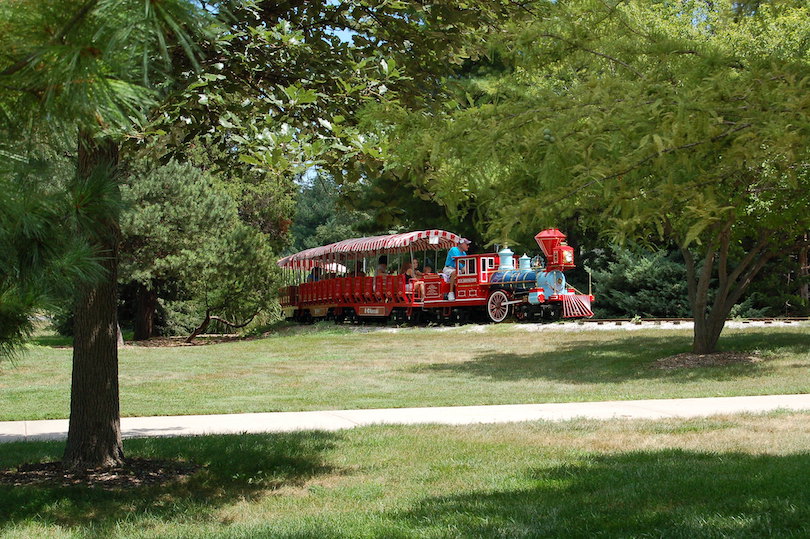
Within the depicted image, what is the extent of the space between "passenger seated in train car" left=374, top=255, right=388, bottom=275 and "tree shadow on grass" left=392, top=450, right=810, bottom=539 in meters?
23.8

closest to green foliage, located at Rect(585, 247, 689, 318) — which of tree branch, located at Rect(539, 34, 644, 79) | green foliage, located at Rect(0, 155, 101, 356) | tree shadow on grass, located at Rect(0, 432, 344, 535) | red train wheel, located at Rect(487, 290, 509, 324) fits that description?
red train wheel, located at Rect(487, 290, 509, 324)

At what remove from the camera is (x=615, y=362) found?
1869cm

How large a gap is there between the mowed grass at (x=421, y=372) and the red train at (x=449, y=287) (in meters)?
1.70

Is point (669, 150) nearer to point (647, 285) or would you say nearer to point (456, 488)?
point (456, 488)

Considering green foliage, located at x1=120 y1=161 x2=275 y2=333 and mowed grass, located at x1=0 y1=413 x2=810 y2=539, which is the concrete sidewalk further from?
green foliage, located at x1=120 y1=161 x2=275 y2=333

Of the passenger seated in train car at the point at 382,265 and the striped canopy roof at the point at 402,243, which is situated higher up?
the striped canopy roof at the point at 402,243

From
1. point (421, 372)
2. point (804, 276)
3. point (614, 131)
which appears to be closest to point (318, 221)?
point (804, 276)

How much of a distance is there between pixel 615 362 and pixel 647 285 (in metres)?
12.0

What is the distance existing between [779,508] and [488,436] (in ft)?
11.9

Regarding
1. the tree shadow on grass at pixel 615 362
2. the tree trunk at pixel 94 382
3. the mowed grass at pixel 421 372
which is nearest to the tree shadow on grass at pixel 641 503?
the tree trunk at pixel 94 382

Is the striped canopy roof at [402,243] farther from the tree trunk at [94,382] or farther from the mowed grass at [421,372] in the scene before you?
the tree trunk at [94,382]

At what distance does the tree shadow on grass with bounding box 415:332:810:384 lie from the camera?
651 inches

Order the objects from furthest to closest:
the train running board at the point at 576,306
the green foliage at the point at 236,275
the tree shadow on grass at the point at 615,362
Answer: the green foliage at the point at 236,275 < the train running board at the point at 576,306 < the tree shadow on grass at the point at 615,362

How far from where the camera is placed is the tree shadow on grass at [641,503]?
5352mm
